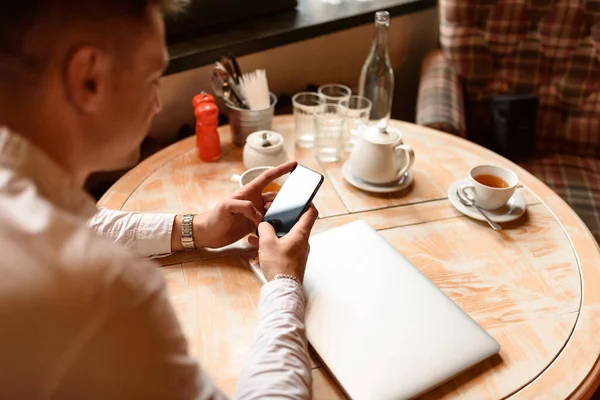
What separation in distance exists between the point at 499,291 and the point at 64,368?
29.2 inches

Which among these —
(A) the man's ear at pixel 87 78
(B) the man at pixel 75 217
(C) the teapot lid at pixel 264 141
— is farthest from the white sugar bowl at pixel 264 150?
(A) the man's ear at pixel 87 78

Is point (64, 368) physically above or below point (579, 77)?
above

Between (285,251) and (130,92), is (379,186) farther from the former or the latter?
(130,92)

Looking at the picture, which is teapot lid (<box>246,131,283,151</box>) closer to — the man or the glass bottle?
the glass bottle

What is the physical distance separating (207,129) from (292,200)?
1.35ft

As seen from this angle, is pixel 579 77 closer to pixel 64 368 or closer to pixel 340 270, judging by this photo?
pixel 340 270

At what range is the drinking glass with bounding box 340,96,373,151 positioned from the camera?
4.69 ft

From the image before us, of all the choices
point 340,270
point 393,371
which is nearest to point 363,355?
point 393,371

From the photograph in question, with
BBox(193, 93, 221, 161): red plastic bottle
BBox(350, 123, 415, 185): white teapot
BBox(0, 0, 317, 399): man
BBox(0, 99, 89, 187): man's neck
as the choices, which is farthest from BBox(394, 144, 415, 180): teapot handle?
BBox(0, 99, 89, 187): man's neck

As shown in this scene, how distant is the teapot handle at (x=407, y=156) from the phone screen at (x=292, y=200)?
270mm

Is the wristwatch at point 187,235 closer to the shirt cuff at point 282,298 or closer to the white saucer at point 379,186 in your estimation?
the shirt cuff at point 282,298

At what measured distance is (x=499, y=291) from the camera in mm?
976

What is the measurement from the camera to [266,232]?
956 mm

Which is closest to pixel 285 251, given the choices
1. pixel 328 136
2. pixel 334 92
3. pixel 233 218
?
pixel 233 218
